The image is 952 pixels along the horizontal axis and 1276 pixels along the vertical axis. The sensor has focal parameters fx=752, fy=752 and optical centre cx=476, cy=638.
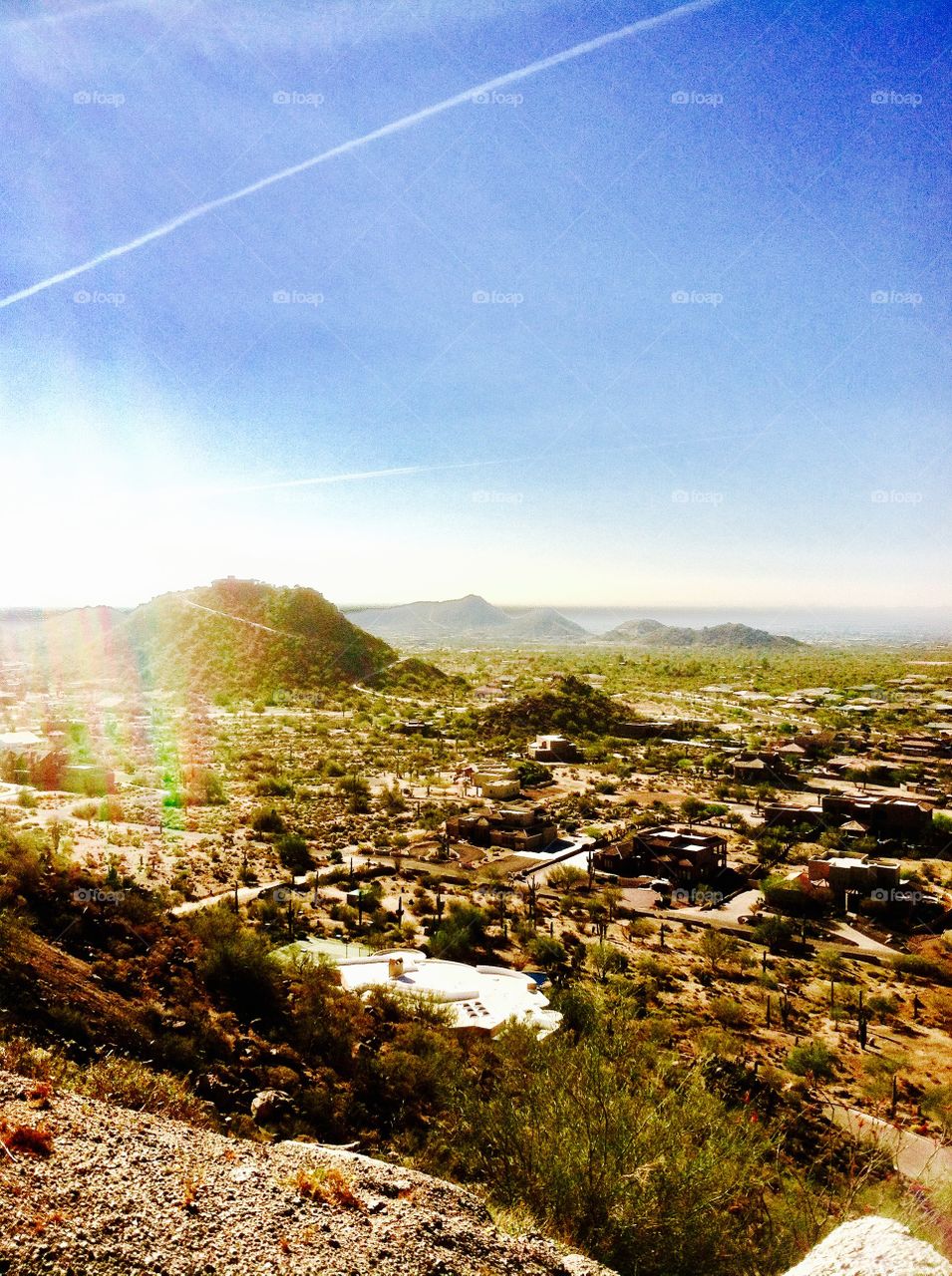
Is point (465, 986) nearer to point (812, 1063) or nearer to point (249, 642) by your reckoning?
point (812, 1063)

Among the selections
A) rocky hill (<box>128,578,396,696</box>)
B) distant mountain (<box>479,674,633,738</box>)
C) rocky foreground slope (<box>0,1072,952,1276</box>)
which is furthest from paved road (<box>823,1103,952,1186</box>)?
rocky hill (<box>128,578,396,696</box>)

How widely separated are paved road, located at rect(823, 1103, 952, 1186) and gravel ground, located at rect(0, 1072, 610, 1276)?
6.47 m

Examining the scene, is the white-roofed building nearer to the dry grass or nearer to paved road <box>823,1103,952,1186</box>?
paved road <box>823,1103,952,1186</box>

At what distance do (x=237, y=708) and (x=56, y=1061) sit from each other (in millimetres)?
54934

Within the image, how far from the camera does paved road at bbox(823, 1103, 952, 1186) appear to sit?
9250mm

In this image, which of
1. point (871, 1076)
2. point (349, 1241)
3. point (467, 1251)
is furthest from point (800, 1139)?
point (349, 1241)

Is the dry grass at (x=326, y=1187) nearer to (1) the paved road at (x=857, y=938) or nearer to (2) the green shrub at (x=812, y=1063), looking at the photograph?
(2) the green shrub at (x=812, y=1063)

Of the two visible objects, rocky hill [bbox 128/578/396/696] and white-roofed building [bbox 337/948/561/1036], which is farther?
rocky hill [bbox 128/578/396/696]

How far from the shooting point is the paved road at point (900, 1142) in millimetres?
9250

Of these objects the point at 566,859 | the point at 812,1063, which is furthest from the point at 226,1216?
the point at 566,859

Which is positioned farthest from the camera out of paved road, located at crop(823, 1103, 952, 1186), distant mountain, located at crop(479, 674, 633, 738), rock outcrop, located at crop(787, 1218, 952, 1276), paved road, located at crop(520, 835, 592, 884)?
distant mountain, located at crop(479, 674, 633, 738)

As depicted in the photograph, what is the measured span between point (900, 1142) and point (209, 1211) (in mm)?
8640

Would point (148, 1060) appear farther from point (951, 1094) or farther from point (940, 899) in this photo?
point (940, 899)

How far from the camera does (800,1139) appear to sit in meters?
10.5
